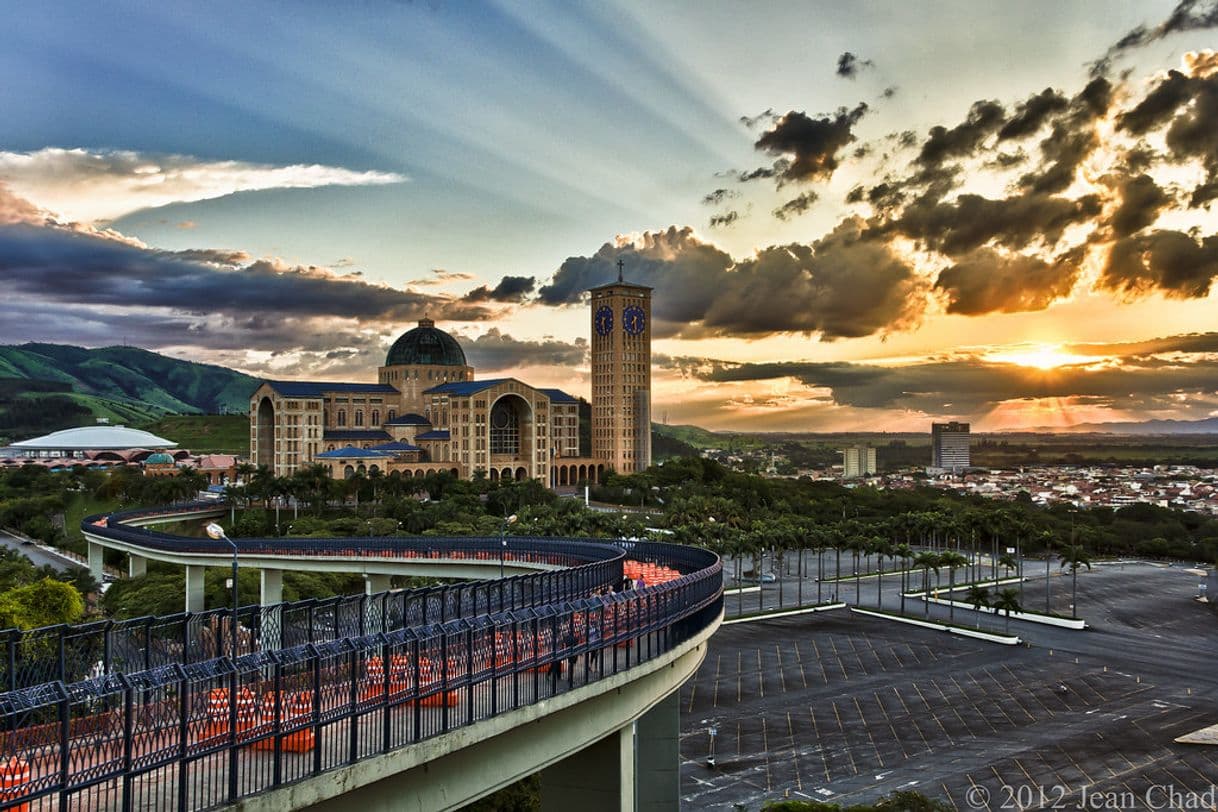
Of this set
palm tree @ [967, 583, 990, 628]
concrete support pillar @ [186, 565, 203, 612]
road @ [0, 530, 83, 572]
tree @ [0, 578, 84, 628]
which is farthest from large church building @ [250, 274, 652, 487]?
palm tree @ [967, 583, 990, 628]

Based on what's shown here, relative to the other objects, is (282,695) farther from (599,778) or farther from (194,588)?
(194,588)

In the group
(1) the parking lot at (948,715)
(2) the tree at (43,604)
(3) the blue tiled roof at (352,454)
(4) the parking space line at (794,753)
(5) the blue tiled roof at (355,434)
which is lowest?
(1) the parking lot at (948,715)

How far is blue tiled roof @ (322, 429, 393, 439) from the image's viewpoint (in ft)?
551

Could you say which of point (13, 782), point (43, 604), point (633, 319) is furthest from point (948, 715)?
point (633, 319)

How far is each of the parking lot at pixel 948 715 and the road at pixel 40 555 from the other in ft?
228

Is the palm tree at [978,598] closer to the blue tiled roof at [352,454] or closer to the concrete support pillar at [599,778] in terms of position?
the concrete support pillar at [599,778]

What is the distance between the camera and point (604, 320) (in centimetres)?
18925

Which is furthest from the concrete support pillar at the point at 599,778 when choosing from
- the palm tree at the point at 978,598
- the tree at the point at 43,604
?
the palm tree at the point at 978,598

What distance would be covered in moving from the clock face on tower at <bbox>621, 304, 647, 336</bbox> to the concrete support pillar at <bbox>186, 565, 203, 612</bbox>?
383 feet

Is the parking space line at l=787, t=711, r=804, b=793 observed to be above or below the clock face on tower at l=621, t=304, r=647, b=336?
below

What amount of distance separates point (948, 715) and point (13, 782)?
161 ft

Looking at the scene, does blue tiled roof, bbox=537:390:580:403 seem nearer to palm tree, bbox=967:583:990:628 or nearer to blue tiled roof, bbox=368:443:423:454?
blue tiled roof, bbox=368:443:423:454

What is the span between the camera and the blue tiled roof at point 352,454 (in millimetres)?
153875

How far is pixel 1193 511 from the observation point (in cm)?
17525
